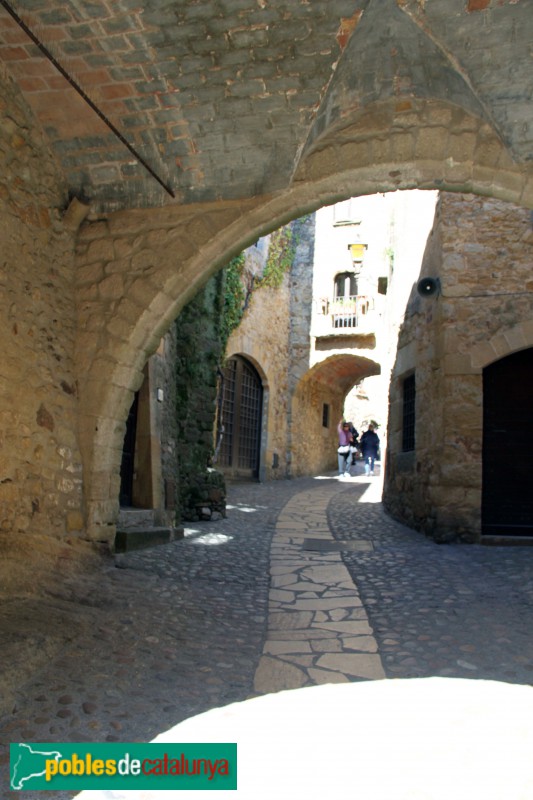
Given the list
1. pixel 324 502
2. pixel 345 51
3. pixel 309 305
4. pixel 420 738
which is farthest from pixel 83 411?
pixel 309 305

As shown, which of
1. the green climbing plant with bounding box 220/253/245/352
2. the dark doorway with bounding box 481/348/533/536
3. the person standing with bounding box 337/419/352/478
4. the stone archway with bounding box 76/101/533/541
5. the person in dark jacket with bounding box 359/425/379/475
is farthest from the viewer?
the person in dark jacket with bounding box 359/425/379/475

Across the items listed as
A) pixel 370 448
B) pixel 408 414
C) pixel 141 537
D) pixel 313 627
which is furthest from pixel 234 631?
pixel 370 448

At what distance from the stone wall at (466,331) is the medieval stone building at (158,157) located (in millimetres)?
2609

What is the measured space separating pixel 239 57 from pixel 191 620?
10.9 feet

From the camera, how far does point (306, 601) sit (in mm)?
4152

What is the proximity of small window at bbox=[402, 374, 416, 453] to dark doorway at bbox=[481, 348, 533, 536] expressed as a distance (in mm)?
1236

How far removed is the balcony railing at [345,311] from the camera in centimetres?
1641

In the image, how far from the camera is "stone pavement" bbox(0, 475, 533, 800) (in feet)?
8.07

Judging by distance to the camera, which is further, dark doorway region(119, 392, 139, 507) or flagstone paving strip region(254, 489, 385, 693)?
dark doorway region(119, 392, 139, 507)

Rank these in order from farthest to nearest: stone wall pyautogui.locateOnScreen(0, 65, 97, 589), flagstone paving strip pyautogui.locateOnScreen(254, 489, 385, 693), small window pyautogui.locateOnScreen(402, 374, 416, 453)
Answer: small window pyautogui.locateOnScreen(402, 374, 416, 453) → stone wall pyautogui.locateOnScreen(0, 65, 97, 589) → flagstone paving strip pyautogui.locateOnScreen(254, 489, 385, 693)

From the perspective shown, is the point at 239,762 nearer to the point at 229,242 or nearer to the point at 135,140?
the point at 229,242

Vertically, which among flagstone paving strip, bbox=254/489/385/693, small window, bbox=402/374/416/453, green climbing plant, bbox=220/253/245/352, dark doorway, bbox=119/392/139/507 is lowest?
flagstone paving strip, bbox=254/489/385/693

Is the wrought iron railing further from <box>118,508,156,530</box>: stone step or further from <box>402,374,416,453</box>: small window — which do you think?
<box>118,508,156,530</box>: stone step

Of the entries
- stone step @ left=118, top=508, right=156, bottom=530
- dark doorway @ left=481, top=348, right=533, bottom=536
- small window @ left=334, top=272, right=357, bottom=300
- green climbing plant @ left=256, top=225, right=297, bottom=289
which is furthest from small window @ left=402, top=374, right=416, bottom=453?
small window @ left=334, top=272, right=357, bottom=300
